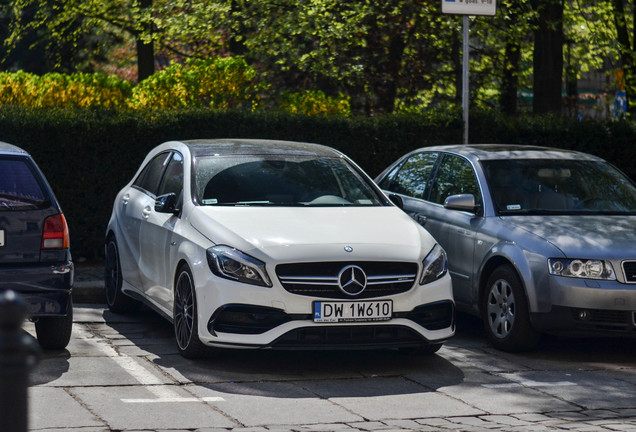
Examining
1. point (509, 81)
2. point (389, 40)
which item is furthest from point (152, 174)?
point (509, 81)

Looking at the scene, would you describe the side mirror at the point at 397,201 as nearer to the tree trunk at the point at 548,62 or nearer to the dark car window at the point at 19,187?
the dark car window at the point at 19,187

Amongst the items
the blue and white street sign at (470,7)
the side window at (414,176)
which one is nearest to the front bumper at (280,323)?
the side window at (414,176)

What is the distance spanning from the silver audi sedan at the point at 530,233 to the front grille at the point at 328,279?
1.40 meters

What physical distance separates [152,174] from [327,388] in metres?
3.23

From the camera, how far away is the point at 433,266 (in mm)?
7988

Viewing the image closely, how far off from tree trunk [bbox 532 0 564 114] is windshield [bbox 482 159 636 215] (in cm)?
716

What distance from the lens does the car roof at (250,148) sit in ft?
29.8

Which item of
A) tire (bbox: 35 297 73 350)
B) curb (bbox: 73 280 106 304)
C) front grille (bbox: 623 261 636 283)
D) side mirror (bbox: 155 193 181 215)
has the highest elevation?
side mirror (bbox: 155 193 181 215)

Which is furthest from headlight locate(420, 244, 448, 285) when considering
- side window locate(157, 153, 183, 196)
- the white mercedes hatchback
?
side window locate(157, 153, 183, 196)

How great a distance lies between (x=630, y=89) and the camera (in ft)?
56.5

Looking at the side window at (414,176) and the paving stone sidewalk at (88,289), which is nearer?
the side window at (414,176)

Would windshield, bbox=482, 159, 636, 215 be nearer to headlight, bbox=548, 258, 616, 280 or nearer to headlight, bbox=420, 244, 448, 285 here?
headlight, bbox=548, 258, 616, 280

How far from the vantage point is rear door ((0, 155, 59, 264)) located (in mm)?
7605

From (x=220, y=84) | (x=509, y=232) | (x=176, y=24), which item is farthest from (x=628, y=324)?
(x=176, y=24)
